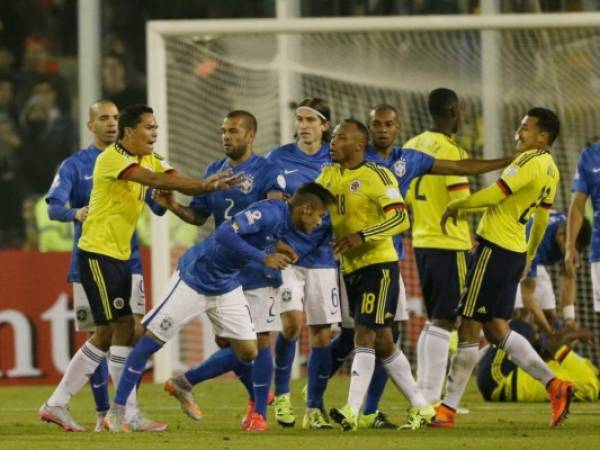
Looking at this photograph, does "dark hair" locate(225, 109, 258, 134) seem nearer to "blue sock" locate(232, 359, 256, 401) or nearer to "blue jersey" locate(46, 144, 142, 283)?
"blue jersey" locate(46, 144, 142, 283)

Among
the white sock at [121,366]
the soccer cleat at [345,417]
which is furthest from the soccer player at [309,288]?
the white sock at [121,366]

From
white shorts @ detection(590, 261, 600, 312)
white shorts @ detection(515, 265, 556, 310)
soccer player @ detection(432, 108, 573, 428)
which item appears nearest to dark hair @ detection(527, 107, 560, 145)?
soccer player @ detection(432, 108, 573, 428)

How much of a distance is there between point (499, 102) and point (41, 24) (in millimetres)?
6636

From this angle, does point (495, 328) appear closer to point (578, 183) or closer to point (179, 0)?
point (578, 183)

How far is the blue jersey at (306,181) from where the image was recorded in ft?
35.4

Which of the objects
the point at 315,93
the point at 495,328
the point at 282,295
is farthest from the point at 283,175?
the point at 315,93

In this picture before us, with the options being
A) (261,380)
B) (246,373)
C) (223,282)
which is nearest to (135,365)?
(223,282)

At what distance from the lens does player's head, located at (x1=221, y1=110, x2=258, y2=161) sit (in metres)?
10.3

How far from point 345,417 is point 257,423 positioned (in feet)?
2.10

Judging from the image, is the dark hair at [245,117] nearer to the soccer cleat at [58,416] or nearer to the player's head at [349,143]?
the player's head at [349,143]

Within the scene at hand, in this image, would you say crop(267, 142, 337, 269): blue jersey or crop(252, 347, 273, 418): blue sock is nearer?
crop(252, 347, 273, 418): blue sock

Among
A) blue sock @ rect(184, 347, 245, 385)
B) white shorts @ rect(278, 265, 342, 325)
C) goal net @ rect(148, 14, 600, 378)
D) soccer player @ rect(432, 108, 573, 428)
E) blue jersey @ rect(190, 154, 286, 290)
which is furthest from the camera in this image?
goal net @ rect(148, 14, 600, 378)

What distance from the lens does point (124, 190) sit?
10.2 m

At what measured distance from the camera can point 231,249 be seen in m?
Answer: 9.73
